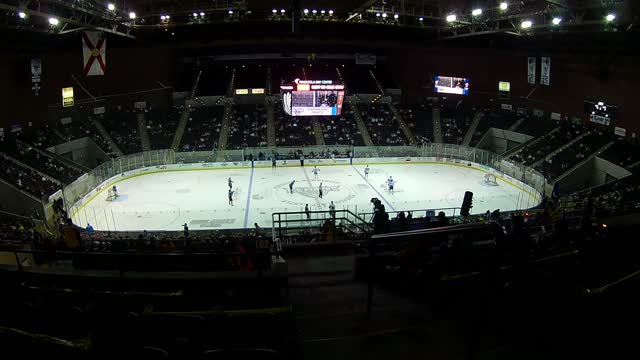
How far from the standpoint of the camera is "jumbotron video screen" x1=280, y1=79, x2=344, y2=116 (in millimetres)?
32125

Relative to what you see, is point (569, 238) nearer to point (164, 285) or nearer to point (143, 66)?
point (164, 285)

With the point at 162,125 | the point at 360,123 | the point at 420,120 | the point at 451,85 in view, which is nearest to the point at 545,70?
the point at 451,85

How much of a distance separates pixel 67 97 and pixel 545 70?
36.7 m

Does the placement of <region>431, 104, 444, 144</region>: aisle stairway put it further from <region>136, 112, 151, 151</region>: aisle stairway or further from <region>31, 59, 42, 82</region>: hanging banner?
<region>31, 59, 42, 82</region>: hanging banner

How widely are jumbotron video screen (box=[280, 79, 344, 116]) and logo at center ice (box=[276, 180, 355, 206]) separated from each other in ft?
18.3

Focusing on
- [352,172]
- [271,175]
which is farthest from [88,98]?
[352,172]

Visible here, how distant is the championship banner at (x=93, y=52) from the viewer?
92.3ft

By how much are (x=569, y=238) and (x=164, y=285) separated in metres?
4.93

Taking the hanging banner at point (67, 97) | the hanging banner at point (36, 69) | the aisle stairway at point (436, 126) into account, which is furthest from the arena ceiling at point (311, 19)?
the aisle stairway at point (436, 126)

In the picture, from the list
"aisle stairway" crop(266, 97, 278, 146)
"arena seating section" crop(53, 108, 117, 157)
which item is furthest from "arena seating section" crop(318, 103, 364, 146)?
"arena seating section" crop(53, 108, 117, 157)

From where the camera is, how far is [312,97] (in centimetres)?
3269

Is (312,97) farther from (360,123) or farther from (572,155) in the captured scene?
(572,155)

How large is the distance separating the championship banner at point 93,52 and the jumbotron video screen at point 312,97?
1171 centimetres

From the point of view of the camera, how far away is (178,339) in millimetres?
3902
